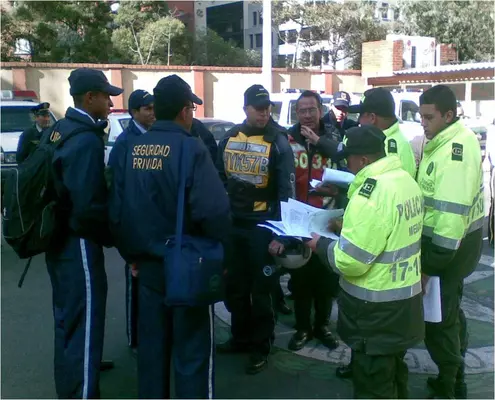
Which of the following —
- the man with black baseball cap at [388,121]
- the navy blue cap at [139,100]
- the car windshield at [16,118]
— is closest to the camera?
the man with black baseball cap at [388,121]

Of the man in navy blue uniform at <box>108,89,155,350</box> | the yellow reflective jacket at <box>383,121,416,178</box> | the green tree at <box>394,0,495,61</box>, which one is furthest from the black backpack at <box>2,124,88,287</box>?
the green tree at <box>394,0,495,61</box>

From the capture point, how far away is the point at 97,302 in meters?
3.43

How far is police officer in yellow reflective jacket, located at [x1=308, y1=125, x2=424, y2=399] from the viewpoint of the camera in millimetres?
2729

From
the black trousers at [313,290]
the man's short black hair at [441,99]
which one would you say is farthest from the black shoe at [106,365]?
the man's short black hair at [441,99]

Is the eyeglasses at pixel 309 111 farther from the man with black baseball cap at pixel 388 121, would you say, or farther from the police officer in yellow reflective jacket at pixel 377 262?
the police officer in yellow reflective jacket at pixel 377 262

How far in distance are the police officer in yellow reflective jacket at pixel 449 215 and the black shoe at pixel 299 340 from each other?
116 centimetres

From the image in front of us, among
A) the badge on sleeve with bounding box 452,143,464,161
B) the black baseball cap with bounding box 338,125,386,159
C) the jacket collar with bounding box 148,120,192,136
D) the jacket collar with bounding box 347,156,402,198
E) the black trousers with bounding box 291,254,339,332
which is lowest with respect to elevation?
the black trousers with bounding box 291,254,339,332

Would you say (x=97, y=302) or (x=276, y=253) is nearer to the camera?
(x=97, y=302)

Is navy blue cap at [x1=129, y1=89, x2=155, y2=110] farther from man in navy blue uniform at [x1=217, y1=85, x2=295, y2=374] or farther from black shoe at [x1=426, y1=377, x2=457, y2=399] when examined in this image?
black shoe at [x1=426, y1=377, x2=457, y2=399]

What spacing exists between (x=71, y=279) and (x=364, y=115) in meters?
2.10

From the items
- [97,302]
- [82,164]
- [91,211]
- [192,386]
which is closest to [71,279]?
[97,302]

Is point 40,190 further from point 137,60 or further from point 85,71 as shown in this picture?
point 137,60

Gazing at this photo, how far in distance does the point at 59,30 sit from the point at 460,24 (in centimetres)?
2240

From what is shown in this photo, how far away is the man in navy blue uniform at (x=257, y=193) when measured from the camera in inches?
164
